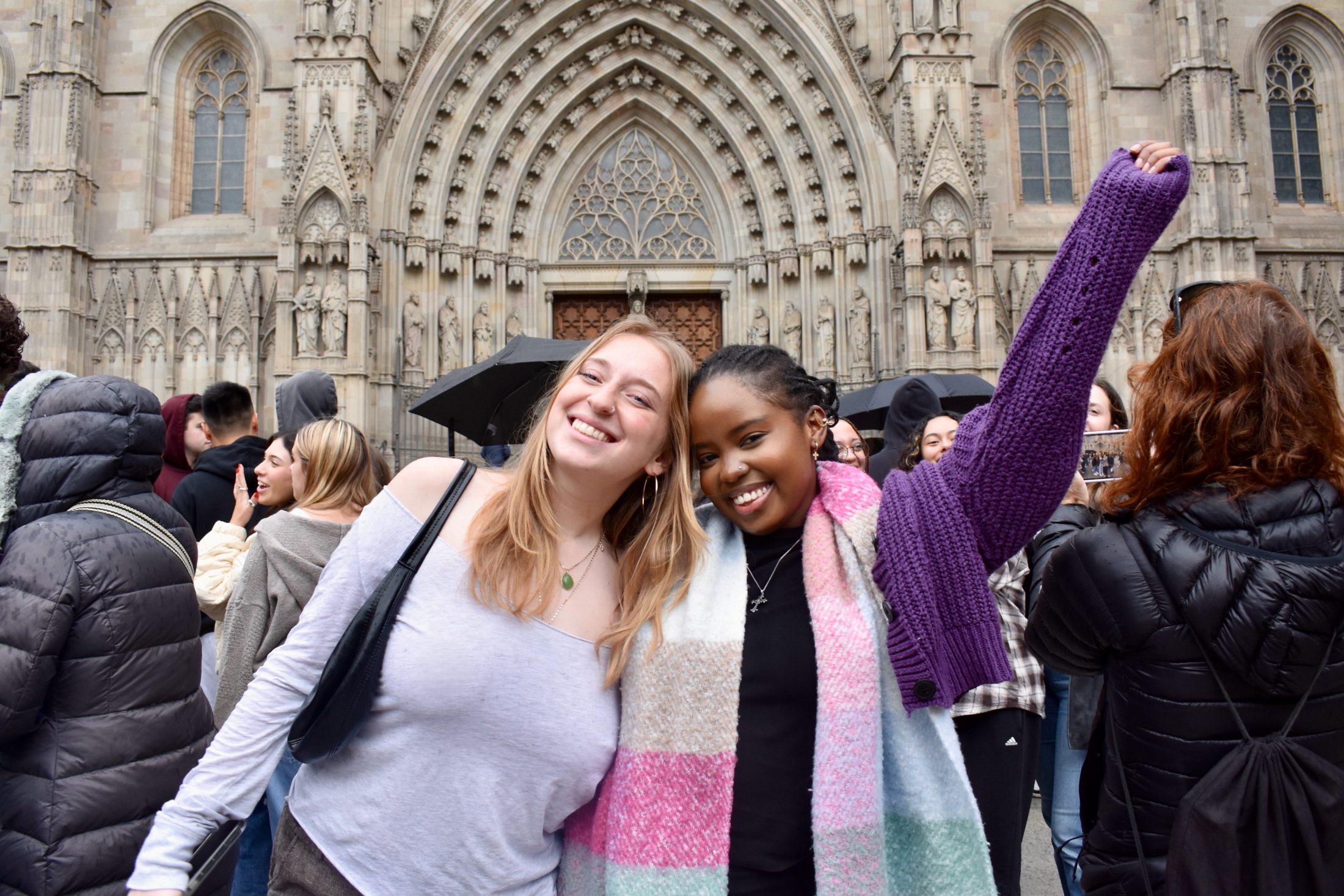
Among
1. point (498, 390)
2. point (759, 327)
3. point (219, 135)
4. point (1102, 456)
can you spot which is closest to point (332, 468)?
→ point (1102, 456)

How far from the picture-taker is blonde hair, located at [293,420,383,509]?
337 cm

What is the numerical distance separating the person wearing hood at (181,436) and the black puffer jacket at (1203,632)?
534 cm

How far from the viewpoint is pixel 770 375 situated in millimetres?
1713

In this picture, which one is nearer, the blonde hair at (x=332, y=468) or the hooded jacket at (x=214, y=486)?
the blonde hair at (x=332, y=468)

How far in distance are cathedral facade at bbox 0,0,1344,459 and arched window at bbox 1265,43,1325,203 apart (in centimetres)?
4

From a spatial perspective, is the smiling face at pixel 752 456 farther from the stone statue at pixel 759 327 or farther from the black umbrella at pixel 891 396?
the stone statue at pixel 759 327

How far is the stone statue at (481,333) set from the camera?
1368 cm

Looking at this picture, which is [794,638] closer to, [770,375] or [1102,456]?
[770,375]

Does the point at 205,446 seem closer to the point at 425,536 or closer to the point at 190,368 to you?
the point at 425,536

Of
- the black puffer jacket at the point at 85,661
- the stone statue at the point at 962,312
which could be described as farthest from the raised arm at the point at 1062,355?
the stone statue at the point at 962,312

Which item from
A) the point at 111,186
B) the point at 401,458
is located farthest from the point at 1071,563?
the point at 111,186

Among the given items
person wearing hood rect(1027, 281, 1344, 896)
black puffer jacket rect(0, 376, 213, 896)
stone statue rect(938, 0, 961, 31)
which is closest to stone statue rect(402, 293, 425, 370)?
stone statue rect(938, 0, 961, 31)

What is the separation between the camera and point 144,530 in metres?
2.29

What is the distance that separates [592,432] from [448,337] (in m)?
12.2
